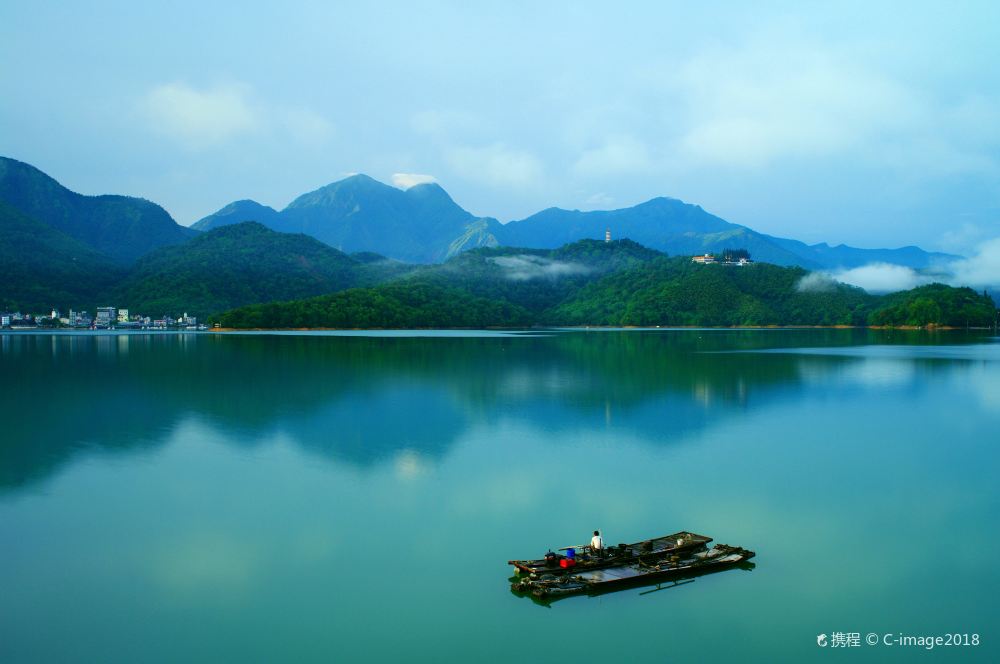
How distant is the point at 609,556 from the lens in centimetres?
922

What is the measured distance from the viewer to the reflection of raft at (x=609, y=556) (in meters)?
8.85

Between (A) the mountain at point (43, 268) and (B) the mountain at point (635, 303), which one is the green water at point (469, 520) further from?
(A) the mountain at point (43, 268)

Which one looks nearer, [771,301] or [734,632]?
[734,632]

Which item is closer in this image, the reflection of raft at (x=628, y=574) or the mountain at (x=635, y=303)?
the reflection of raft at (x=628, y=574)

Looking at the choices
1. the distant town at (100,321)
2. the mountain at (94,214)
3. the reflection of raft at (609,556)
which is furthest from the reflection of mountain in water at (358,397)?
the mountain at (94,214)

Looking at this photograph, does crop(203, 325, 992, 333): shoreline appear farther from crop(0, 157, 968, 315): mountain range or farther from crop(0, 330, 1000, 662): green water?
crop(0, 330, 1000, 662): green water

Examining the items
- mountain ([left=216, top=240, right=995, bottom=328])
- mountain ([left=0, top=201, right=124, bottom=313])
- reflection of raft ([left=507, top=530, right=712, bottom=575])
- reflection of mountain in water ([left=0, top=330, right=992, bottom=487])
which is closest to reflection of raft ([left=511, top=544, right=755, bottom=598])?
reflection of raft ([left=507, top=530, right=712, bottom=575])

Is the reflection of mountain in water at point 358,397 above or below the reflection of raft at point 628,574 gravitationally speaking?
above

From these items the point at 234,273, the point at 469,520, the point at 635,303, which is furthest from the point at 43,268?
the point at 469,520

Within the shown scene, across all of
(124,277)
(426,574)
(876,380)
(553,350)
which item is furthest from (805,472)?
(124,277)

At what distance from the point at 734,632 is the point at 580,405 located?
1661cm

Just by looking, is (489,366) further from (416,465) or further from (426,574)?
(426,574)

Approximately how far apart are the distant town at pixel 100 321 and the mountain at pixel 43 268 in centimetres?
166

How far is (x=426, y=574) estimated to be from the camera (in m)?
9.46
